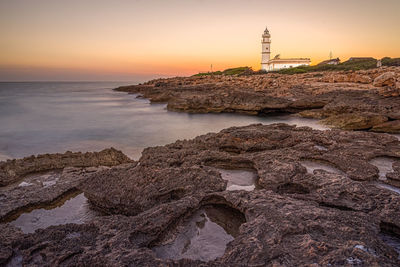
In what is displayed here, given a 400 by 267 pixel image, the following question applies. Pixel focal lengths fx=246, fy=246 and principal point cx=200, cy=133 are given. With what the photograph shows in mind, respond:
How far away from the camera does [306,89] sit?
17.9 m

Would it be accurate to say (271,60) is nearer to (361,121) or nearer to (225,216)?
(361,121)

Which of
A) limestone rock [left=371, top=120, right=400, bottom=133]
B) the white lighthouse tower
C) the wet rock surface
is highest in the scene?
the white lighthouse tower

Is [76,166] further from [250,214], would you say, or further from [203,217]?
[250,214]

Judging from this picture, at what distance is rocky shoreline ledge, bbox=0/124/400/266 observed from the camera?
1953 mm

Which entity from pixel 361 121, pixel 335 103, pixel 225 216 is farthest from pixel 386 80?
pixel 225 216

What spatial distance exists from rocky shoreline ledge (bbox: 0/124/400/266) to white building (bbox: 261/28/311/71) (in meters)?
70.1

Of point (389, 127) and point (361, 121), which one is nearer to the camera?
point (389, 127)

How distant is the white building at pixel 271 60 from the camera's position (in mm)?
68875

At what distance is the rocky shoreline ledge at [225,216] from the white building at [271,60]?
230 feet

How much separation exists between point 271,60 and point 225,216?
74741 mm

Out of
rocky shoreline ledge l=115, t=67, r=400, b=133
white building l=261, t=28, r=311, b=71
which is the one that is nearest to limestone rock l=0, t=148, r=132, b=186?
rocky shoreline ledge l=115, t=67, r=400, b=133

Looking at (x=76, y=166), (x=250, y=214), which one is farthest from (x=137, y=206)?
(x=76, y=166)

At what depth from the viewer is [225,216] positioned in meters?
2.81

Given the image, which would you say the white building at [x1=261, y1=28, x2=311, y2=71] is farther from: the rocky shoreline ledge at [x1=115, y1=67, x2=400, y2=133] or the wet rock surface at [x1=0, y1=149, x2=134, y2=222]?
the wet rock surface at [x1=0, y1=149, x2=134, y2=222]
